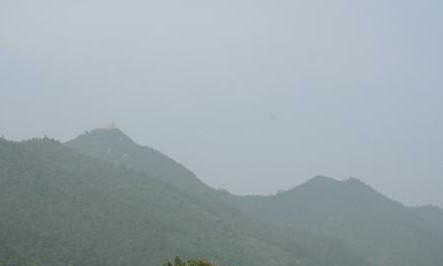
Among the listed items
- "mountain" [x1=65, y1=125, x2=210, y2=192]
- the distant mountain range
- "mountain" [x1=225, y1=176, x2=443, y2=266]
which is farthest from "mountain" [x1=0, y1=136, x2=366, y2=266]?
"mountain" [x1=225, y1=176, x2=443, y2=266]

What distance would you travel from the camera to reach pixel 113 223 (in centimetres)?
6944

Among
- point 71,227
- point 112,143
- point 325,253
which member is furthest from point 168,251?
point 112,143

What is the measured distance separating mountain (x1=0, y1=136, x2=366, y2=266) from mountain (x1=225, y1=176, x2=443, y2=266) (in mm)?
17913

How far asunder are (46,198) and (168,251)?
15.2 metres

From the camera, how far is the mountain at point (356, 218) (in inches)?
4648

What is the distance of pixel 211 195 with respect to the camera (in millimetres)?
113562

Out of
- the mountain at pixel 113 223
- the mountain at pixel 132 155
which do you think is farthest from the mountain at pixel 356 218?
the mountain at pixel 113 223

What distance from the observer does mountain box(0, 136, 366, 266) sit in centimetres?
5684

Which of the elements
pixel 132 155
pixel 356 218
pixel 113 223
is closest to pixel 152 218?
pixel 113 223

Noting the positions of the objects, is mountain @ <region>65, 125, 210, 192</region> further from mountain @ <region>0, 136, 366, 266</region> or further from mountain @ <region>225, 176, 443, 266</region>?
mountain @ <region>0, 136, 366, 266</region>

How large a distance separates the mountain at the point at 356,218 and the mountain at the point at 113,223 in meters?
17.9

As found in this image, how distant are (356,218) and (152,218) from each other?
242 ft

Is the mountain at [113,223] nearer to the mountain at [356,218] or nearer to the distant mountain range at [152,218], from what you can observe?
the distant mountain range at [152,218]

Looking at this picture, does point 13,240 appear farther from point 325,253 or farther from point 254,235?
point 325,253
